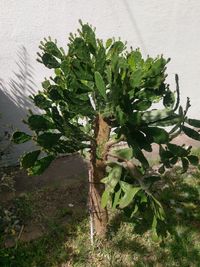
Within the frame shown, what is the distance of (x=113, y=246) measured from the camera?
4.30m

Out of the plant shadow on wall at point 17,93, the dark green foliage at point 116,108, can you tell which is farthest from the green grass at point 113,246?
the plant shadow on wall at point 17,93

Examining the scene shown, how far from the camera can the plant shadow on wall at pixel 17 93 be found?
5.39 meters

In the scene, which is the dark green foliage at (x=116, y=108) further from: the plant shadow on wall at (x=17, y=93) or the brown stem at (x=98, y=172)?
the plant shadow on wall at (x=17, y=93)

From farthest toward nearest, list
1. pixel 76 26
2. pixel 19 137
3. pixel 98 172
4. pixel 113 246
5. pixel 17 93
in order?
pixel 17 93 → pixel 76 26 → pixel 113 246 → pixel 98 172 → pixel 19 137

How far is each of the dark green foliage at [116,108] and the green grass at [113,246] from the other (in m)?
0.76

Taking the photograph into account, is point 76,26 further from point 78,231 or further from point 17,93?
point 78,231

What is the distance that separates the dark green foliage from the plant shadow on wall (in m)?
1.80

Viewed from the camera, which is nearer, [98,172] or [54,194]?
[98,172]

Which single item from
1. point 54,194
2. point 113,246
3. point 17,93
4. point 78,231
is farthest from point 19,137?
point 17,93

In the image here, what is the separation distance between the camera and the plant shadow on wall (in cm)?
539

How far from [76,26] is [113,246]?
2.82m

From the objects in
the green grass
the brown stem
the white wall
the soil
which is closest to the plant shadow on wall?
the white wall

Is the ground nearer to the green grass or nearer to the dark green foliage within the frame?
the green grass

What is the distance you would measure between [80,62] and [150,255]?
7.02 feet
